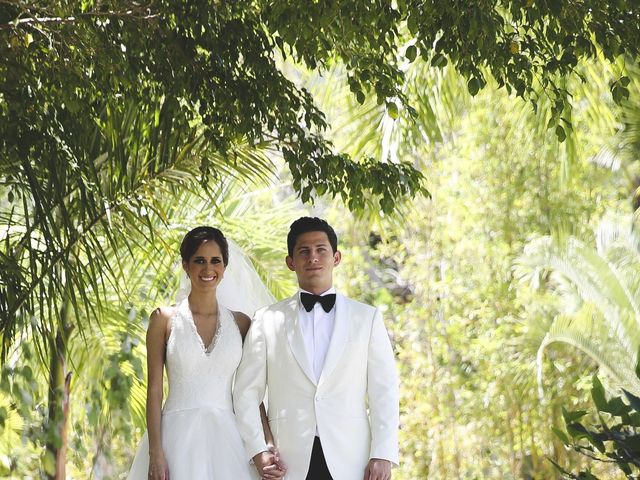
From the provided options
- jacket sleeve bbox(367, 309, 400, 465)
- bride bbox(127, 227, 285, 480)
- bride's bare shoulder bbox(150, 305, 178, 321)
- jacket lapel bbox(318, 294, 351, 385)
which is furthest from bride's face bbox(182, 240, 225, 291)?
jacket sleeve bbox(367, 309, 400, 465)

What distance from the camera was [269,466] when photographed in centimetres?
442

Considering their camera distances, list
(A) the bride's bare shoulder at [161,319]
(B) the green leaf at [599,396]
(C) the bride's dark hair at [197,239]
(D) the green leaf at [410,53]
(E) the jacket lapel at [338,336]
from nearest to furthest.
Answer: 1. (B) the green leaf at [599,396]
2. (D) the green leaf at [410,53]
3. (E) the jacket lapel at [338,336]
4. (C) the bride's dark hair at [197,239]
5. (A) the bride's bare shoulder at [161,319]

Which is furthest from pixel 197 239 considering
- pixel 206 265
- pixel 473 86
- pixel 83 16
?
pixel 473 86

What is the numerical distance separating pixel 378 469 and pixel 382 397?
0.28 meters

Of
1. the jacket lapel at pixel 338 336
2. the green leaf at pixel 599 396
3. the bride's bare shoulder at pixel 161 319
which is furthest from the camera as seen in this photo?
the bride's bare shoulder at pixel 161 319

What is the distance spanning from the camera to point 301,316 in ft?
15.2

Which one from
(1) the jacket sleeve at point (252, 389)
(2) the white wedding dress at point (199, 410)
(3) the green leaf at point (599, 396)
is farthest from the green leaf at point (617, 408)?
(2) the white wedding dress at point (199, 410)

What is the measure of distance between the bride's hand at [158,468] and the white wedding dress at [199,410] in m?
0.04

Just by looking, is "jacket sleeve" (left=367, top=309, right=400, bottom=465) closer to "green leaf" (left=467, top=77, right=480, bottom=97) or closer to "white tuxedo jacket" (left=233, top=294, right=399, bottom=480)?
"white tuxedo jacket" (left=233, top=294, right=399, bottom=480)

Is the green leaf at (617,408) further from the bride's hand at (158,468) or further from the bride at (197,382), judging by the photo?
the bride's hand at (158,468)

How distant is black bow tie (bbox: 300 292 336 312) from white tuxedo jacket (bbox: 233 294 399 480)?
0.04 metres

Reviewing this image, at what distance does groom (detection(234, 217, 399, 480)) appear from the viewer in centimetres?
444

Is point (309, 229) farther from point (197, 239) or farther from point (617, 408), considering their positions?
point (617, 408)

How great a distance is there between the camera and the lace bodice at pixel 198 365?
15.7 feet
